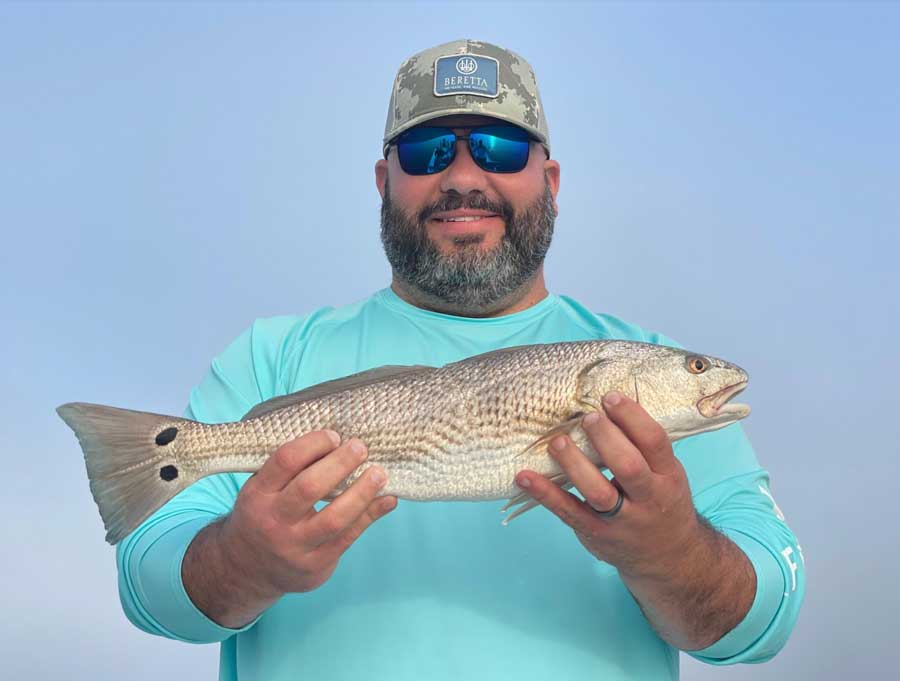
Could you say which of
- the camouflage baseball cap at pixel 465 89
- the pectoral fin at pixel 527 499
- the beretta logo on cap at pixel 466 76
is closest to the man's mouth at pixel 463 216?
the camouflage baseball cap at pixel 465 89

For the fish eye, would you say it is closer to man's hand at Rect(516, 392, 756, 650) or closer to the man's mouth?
man's hand at Rect(516, 392, 756, 650)

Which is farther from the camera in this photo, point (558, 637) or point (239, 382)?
point (239, 382)

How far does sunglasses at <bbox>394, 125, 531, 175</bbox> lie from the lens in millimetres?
5082

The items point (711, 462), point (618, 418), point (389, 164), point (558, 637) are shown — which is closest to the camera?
point (618, 418)

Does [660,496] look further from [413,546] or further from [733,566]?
[413,546]

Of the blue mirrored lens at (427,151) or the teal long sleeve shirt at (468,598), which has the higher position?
the blue mirrored lens at (427,151)

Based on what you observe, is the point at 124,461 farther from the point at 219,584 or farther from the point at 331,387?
the point at 331,387

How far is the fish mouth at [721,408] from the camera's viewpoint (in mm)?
3748

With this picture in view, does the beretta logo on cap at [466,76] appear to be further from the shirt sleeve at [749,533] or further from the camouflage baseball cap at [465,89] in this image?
the shirt sleeve at [749,533]

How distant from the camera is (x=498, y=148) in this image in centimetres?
510

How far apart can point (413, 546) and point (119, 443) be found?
136 centimetres

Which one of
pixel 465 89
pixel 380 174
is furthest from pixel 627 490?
pixel 380 174

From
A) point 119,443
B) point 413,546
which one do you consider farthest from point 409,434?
point 119,443

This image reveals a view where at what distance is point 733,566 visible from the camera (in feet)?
12.4
